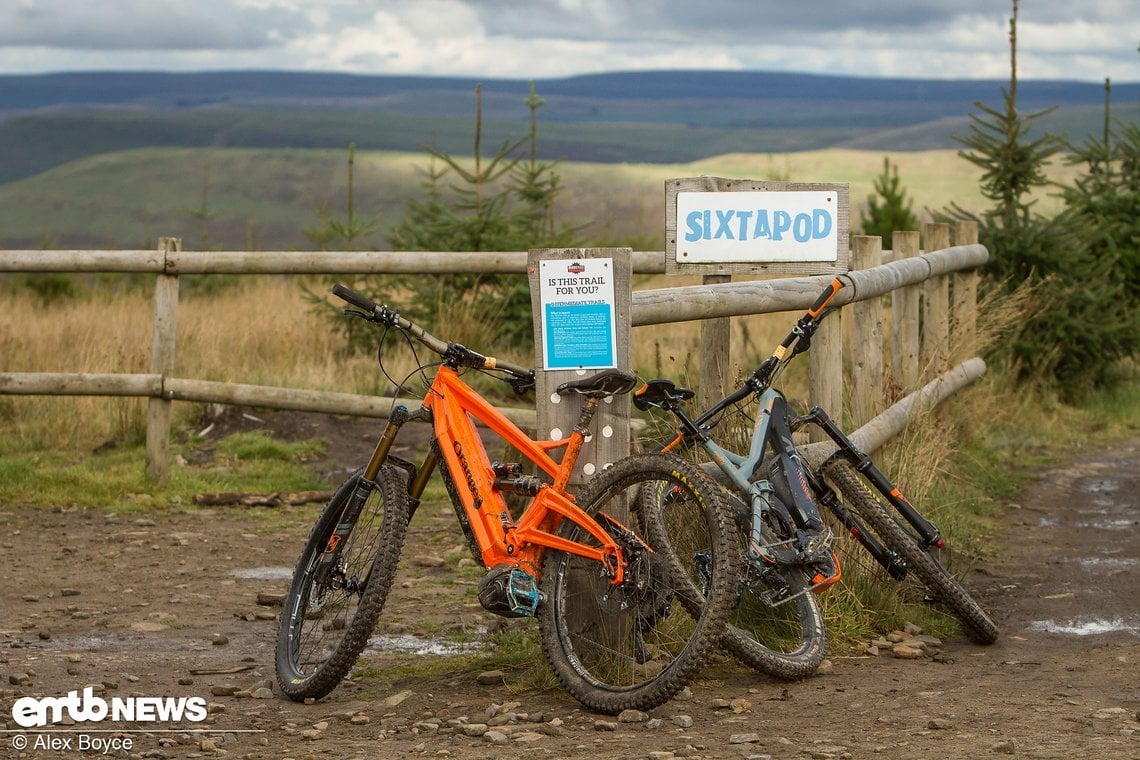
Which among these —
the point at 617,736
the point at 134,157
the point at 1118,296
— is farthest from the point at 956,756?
the point at 134,157

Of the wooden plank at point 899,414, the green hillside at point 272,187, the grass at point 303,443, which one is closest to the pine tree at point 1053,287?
the grass at point 303,443

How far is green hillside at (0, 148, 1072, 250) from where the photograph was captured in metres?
84.8

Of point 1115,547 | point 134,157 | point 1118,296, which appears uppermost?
point 134,157

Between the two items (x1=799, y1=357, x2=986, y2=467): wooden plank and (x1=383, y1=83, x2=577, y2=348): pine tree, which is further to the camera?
(x1=383, y1=83, x2=577, y2=348): pine tree

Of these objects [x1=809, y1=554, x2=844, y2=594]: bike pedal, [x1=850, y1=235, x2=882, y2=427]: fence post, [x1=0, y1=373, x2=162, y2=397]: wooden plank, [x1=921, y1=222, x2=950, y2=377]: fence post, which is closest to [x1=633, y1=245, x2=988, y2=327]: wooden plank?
[x1=850, y1=235, x2=882, y2=427]: fence post

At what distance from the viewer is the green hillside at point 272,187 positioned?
3339 inches

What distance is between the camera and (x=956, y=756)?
14.0 feet

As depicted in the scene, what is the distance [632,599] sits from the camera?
194 inches

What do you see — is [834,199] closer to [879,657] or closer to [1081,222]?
[879,657]

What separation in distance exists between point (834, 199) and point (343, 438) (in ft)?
18.4

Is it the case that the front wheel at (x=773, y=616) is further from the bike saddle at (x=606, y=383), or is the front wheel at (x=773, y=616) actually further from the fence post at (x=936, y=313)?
the fence post at (x=936, y=313)

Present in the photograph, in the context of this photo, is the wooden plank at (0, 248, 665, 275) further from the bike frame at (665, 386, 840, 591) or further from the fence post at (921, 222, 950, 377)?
the bike frame at (665, 386, 840, 591)

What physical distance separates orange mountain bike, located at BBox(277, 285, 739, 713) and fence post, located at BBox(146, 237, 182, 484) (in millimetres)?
4018

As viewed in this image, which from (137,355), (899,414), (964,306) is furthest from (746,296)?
(137,355)
